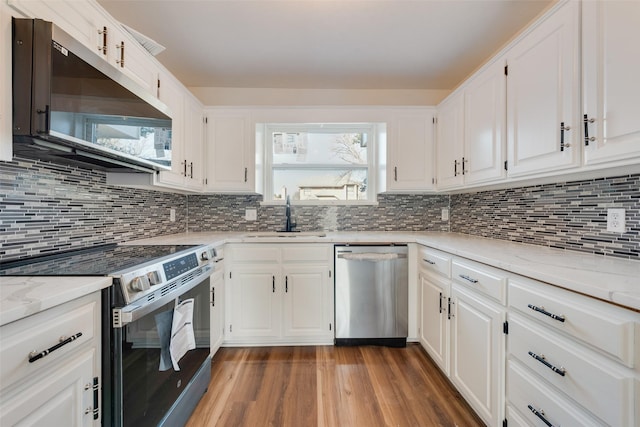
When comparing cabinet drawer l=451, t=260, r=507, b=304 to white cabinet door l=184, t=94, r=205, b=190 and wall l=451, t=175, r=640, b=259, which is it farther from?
white cabinet door l=184, t=94, r=205, b=190

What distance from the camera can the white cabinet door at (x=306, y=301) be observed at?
7.25 ft

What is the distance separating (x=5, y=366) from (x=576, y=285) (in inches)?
62.5

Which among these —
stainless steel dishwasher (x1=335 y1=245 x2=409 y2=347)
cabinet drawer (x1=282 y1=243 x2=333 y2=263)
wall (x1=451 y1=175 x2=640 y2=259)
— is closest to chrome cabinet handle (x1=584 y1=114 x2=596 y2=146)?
wall (x1=451 y1=175 x2=640 y2=259)

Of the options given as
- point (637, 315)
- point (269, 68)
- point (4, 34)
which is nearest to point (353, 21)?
point (269, 68)

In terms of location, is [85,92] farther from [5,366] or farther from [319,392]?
[319,392]

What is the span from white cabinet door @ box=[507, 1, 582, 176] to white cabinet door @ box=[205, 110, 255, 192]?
1.99m

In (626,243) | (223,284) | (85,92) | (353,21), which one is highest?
(353,21)

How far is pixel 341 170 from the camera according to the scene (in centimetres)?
293

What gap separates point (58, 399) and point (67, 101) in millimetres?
974

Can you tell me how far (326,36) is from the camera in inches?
75.4

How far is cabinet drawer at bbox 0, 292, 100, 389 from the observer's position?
24.9 inches

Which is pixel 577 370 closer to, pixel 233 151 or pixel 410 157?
pixel 410 157

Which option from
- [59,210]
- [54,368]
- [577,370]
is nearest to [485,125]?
[577,370]

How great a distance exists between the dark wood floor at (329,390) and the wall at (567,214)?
112cm
